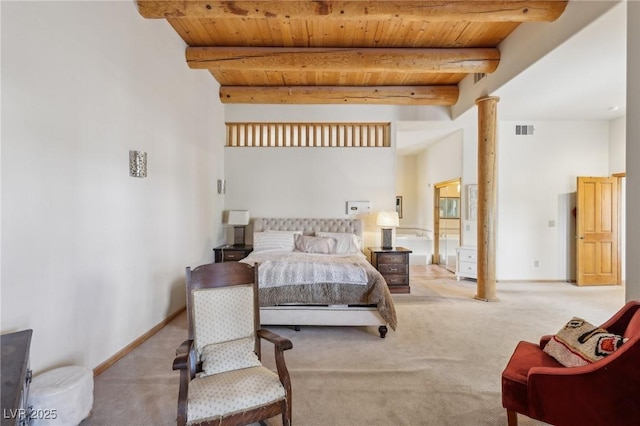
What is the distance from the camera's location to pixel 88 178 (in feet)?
8.01

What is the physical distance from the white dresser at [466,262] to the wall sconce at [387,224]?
1.58 m

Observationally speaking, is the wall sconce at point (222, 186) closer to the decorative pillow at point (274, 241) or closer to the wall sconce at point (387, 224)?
the decorative pillow at point (274, 241)

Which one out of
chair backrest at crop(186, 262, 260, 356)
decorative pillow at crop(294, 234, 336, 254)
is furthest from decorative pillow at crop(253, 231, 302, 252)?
chair backrest at crop(186, 262, 260, 356)

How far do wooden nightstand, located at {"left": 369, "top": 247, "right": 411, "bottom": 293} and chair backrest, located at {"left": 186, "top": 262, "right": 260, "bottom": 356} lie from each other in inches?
133

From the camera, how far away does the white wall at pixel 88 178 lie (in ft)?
6.24

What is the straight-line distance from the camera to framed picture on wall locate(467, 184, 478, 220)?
5.88m

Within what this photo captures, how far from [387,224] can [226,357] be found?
13.0 feet

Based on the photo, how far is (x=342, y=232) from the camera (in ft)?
18.2

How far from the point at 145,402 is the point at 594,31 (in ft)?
16.9

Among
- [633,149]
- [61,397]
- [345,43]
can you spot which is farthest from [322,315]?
[345,43]

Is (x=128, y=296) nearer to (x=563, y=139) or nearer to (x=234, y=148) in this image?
(x=234, y=148)

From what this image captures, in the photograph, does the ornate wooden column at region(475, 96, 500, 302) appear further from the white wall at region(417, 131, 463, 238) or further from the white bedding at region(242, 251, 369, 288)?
the white bedding at region(242, 251, 369, 288)

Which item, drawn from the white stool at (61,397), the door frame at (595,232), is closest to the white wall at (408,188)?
the door frame at (595,232)

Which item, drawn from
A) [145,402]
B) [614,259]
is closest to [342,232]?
[145,402]
